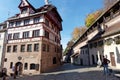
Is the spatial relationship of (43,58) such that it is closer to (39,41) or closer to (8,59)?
(39,41)

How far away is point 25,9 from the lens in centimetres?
2486

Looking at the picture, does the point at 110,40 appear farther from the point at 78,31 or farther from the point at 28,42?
the point at 78,31

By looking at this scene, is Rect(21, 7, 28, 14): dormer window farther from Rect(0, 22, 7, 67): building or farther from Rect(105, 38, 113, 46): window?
Rect(105, 38, 113, 46): window

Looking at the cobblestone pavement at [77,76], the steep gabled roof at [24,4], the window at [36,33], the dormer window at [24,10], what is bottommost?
the cobblestone pavement at [77,76]

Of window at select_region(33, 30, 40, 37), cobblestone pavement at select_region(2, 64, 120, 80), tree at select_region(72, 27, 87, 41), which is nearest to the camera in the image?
cobblestone pavement at select_region(2, 64, 120, 80)

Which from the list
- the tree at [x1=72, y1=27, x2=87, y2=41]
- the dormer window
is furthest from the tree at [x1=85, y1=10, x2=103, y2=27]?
the dormer window

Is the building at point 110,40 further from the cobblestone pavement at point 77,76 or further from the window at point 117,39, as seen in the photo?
the cobblestone pavement at point 77,76

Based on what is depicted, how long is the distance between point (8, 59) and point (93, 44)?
58.0 feet

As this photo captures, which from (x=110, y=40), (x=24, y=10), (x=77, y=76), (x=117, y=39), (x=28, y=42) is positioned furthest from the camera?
(x=24, y=10)

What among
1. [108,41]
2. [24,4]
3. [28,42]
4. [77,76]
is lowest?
[77,76]

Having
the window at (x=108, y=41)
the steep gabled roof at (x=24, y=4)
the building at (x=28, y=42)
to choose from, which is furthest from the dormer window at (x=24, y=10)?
the window at (x=108, y=41)

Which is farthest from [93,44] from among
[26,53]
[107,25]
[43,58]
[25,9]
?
[25,9]

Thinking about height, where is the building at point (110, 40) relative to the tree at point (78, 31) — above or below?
below

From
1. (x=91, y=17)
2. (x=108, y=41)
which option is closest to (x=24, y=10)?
(x=108, y=41)
